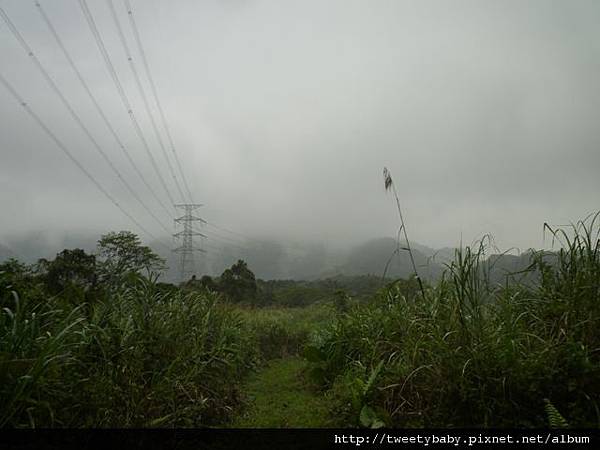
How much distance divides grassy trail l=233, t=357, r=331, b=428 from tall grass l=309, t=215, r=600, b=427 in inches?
18.8

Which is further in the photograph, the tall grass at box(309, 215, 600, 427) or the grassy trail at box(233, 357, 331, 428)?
the grassy trail at box(233, 357, 331, 428)

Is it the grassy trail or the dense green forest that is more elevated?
the dense green forest

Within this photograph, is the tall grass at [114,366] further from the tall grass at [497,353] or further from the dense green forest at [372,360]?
the tall grass at [497,353]

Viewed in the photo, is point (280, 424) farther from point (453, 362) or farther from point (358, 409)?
point (453, 362)

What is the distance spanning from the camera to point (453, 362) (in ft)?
10.6

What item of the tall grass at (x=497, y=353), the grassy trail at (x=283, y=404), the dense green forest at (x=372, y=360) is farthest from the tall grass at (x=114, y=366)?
the tall grass at (x=497, y=353)

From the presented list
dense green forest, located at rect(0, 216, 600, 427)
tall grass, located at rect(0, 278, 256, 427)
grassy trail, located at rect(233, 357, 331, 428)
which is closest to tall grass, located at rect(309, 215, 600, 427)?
dense green forest, located at rect(0, 216, 600, 427)

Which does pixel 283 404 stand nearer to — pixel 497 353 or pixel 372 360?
pixel 372 360

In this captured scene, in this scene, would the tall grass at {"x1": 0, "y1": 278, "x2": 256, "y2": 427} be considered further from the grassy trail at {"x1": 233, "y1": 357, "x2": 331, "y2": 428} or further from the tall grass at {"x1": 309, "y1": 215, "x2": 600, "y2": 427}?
the tall grass at {"x1": 309, "y1": 215, "x2": 600, "y2": 427}

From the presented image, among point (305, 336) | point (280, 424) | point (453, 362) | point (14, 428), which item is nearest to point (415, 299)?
point (453, 362)

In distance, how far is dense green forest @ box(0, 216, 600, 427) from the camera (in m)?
2.88

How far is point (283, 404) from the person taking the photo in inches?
196

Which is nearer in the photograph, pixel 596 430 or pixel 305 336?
pixel 596 430

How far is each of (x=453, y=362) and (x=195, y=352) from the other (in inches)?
112
